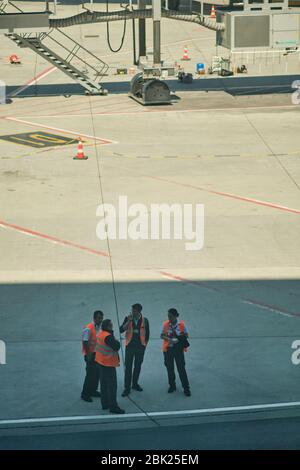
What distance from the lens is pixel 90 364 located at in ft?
62.4

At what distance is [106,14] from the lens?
54156 millimetres

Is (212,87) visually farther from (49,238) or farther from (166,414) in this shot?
(166,414)

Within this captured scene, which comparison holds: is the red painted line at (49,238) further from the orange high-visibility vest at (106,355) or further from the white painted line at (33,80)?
the white painted line at (33,80)

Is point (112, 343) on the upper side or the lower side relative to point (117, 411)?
upper

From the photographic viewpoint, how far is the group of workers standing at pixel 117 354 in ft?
61.1

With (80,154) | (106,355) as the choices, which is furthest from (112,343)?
(80,154)

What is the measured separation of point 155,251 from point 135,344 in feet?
30.7

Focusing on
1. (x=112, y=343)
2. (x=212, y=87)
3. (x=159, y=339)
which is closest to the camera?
(x=112, y=343)

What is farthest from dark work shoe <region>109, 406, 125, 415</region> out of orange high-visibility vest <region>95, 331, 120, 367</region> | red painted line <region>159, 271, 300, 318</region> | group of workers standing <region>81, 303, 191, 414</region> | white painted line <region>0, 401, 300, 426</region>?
red painted line <region>159, 271, 300, 318</region>

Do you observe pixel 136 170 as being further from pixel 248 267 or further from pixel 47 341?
pixel 47 341

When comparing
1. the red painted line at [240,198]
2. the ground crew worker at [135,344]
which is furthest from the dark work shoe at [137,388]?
the red painted line at [240,198]

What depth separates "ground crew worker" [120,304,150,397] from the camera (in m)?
19.3
